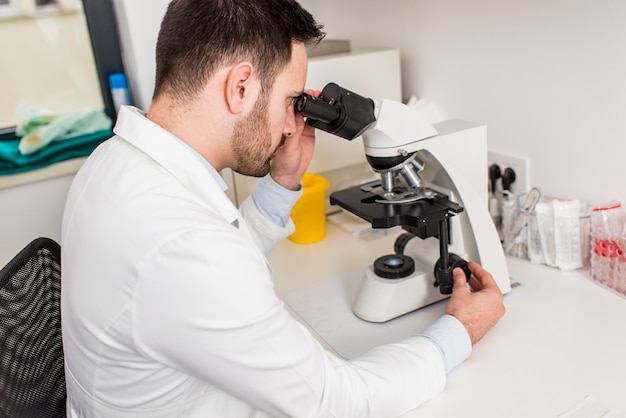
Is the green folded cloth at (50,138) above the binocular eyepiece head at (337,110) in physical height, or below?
below

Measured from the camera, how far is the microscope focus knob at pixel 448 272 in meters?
1.12

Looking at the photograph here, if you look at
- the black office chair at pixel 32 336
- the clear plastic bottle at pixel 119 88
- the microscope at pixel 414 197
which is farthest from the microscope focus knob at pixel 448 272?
the clear plastic bottle at pixel 119 88

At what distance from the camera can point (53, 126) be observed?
1870 millimetres

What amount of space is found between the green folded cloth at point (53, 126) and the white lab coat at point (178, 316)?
3.61ft

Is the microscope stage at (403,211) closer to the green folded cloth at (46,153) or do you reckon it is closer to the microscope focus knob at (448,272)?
the microscope focus knob at (448,272)

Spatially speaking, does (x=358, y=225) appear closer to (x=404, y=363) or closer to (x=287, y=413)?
(x=404, y=363)

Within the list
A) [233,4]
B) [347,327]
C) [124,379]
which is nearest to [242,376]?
[124,379]

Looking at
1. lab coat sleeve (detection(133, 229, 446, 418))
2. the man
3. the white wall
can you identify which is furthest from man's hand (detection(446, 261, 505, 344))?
the white wall

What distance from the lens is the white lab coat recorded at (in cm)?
72

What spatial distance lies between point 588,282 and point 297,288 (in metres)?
0.65

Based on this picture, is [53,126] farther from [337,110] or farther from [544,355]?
[544,355]

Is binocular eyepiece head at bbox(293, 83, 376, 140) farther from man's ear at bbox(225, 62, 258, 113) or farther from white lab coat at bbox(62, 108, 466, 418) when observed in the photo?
white lab coat at bbox(62, 108, 466, 418)

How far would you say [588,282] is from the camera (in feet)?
4.00

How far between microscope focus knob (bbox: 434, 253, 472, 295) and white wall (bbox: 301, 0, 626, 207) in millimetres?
407
